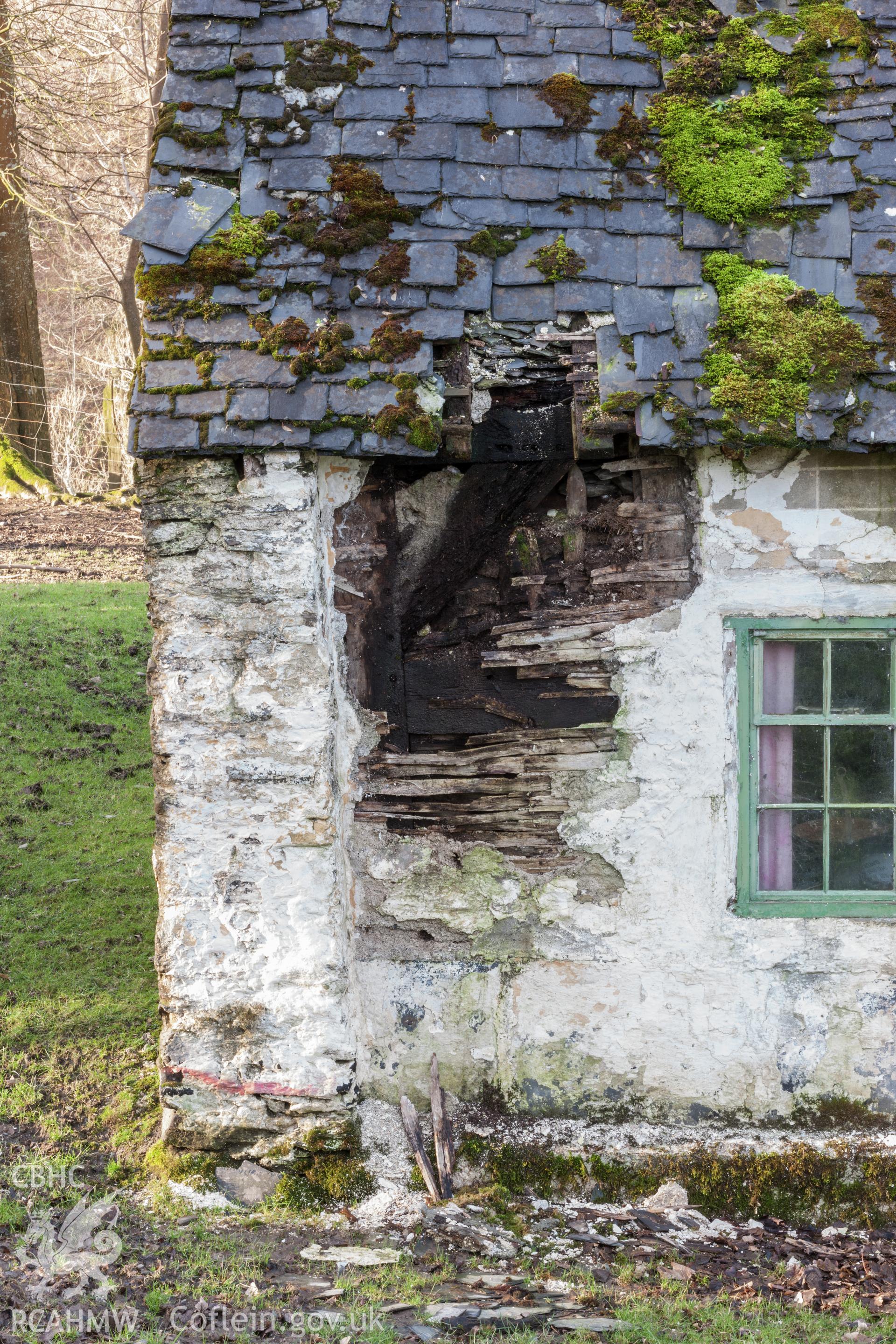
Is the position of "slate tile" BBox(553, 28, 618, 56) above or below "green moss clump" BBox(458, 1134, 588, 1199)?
above

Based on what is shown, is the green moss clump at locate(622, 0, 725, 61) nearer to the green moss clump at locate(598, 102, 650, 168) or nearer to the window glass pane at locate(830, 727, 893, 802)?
the green moss clump at locate(598, 102, 650, 168)

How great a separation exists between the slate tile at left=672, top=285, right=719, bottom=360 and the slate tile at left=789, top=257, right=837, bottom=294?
363 mm

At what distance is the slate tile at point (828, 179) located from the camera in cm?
473

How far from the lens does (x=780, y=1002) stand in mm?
4801

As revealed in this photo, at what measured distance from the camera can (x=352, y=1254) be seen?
14.0 ft

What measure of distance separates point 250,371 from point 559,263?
4.63 feet

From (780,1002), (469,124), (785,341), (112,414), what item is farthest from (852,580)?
(112,414)

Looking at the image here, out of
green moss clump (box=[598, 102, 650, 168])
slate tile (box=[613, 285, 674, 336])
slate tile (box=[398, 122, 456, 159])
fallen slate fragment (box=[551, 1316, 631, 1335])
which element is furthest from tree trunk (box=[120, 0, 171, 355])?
fallen slate fragment (box=[551, 1316, 631, 1335])

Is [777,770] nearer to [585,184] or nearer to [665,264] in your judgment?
[665,264]

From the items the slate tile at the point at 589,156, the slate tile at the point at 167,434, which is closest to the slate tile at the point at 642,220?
the slate tile at the point at 589,156

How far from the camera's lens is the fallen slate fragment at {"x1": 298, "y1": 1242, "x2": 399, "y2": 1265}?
4211mm

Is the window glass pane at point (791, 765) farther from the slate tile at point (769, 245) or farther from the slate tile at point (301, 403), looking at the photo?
the slate tile at point (301, 403)

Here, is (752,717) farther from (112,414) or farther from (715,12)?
(112,414)

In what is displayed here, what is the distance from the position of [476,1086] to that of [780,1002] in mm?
1415
